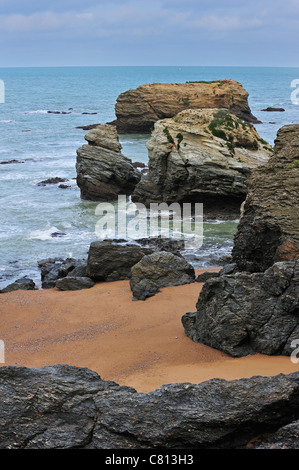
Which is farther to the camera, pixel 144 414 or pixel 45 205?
pixel 45 205

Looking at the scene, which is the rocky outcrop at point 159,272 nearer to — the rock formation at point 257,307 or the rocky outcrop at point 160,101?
the rock formation at point 257,307

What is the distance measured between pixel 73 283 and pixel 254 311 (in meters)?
8.14

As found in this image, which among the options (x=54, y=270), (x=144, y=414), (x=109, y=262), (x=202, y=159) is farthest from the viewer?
(x=202, y=159)

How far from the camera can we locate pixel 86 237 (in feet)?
83.1

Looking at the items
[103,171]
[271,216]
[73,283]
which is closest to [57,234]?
[103,171]

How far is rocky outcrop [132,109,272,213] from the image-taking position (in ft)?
90.5

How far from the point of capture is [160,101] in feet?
222

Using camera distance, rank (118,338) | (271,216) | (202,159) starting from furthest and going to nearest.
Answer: (202,159) → (271,216) → (118,338)

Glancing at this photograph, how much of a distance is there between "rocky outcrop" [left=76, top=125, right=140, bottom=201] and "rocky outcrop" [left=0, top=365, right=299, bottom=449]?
2607cm

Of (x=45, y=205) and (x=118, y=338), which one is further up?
(x=118, y=338)

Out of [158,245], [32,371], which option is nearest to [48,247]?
[158,245]

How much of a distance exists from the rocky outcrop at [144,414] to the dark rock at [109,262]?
1124 cm

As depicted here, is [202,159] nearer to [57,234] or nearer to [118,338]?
[57,234]
